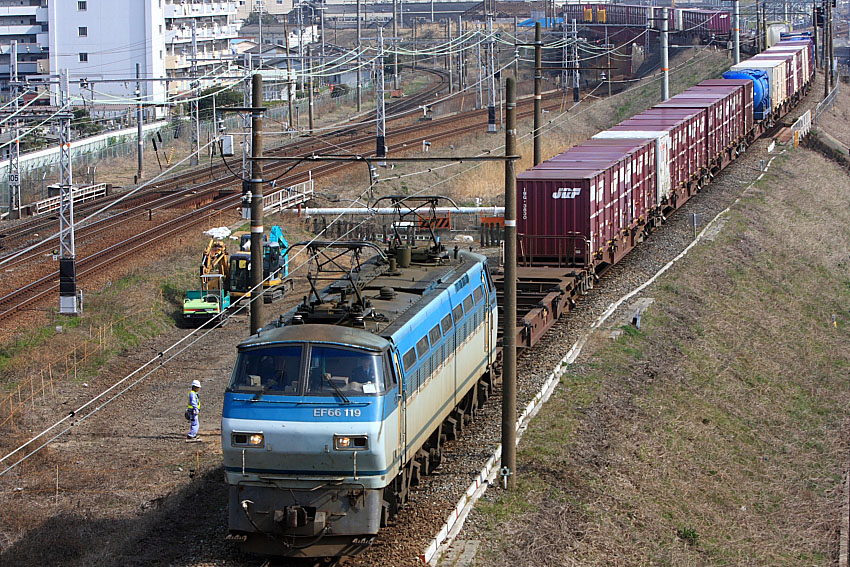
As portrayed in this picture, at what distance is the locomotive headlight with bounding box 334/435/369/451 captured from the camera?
1447 cm

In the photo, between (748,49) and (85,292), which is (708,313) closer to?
(85,292)

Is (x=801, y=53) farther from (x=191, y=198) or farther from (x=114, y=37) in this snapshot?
(x=114, y=37)

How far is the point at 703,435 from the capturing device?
23.7 meters

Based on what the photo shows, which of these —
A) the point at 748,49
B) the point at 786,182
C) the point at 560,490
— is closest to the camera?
the point at 560,490

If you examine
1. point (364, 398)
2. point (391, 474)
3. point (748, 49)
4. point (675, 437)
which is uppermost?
point (748, 49)

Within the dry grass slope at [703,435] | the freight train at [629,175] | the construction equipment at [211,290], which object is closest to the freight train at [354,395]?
the dry grass slope at [703,435]

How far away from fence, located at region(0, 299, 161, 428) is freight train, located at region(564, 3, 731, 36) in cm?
6184

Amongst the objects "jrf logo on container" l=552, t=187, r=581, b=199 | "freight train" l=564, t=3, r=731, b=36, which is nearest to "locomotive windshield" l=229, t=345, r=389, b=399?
"jrf logo on container" l=552, t=187, r=581, b=199

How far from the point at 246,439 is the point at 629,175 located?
21055mm

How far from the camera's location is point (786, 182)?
156 feet

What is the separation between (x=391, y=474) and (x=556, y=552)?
2.96 metres

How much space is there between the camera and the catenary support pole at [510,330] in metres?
17.5

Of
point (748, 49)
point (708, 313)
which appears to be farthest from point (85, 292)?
point (748, 49)

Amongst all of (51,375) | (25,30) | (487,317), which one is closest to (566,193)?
(487,317)
